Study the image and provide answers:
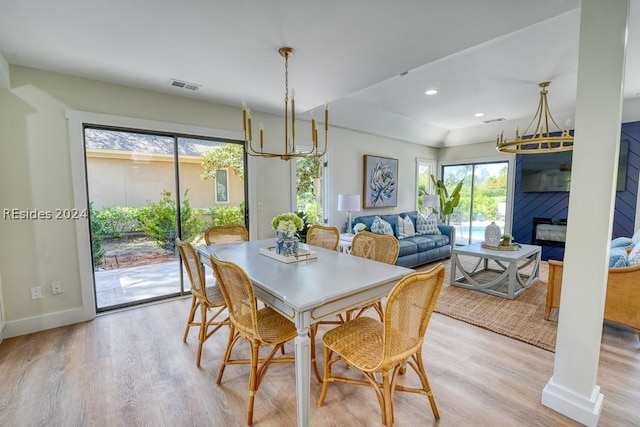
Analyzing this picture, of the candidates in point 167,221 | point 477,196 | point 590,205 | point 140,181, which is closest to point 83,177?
point 140,181

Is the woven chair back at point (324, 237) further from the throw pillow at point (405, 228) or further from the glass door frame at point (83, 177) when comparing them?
the throw pillow at point (405, 228)

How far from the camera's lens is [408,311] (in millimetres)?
1405

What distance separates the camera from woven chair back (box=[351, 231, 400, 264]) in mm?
2416

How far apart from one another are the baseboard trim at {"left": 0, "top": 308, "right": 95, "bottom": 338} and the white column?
4.25 metres

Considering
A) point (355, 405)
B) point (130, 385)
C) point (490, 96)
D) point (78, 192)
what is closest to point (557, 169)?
point (490, 96)

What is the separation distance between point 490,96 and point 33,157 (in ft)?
18.3

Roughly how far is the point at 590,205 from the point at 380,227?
10.6 ft

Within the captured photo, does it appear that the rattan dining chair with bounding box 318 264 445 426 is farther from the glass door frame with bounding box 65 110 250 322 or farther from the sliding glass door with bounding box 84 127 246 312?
the glass door frame with bounding box 65 110 250 322

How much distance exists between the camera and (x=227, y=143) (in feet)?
12.9

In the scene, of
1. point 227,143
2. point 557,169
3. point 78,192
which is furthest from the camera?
point 557,169

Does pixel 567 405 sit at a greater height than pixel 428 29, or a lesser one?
lesser

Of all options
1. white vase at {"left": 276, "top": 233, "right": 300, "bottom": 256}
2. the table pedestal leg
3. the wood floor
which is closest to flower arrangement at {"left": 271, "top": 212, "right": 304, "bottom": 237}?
white vase at {"left": 276, "top": 233, "right": 300, "bottom": 256}

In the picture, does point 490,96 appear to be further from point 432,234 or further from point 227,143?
point 227,143

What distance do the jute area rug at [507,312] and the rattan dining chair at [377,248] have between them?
125 cm
